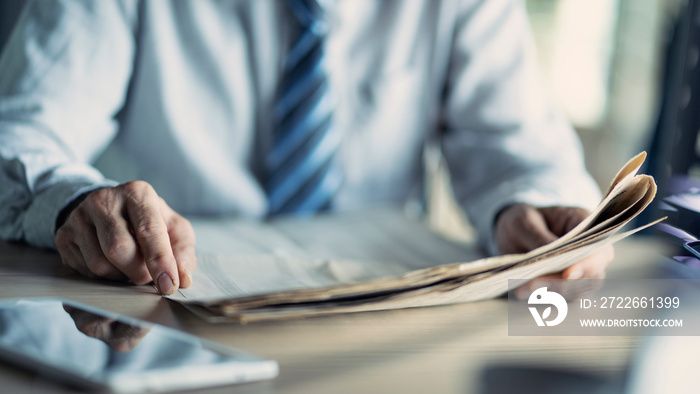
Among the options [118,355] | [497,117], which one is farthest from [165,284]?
[497,117]

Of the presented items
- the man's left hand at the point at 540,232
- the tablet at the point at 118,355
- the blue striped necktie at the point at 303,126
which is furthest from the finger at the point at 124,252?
the blue striped necktie at the point at 303,126

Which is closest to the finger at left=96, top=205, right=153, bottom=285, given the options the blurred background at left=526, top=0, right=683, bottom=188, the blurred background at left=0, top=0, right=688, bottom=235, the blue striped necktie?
the blue striped necktie

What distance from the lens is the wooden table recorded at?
1.08 ft

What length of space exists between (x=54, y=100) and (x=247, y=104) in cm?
30

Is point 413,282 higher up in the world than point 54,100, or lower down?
lower down

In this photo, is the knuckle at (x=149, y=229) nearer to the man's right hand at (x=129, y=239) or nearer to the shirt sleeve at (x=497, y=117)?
the man's right hand at (x=129, y=239)

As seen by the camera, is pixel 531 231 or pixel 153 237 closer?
pixel 153 237

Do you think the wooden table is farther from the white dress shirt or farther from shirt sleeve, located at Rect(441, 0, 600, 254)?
shirt sleeve, located at Rect(441, 0, 600, 254)

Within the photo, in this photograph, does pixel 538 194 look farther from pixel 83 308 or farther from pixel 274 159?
pixel 83 308

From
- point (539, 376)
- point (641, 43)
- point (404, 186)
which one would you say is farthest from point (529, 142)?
point (641, 43)

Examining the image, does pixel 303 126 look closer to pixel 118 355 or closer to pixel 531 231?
pixel 531 231

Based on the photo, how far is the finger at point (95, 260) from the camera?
50 cm

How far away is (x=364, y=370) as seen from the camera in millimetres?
346

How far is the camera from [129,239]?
481 millimetres
